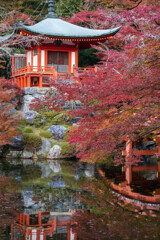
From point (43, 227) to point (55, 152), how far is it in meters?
9.99

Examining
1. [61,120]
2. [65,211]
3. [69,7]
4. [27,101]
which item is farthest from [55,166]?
[69,7]

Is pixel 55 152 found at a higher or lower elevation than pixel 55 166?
higher

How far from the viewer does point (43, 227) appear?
6.45 meters

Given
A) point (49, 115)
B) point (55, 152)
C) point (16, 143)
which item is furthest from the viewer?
point (49, 115)

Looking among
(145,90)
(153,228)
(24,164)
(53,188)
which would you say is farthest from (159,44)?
(24,164)

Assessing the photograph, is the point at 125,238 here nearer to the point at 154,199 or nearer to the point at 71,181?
the point at 154,199

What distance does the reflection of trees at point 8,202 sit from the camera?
6.60 metres

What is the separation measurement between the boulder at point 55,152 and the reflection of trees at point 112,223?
7981mm

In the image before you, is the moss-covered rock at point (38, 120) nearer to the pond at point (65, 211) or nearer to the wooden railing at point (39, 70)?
the wooden railing at point (39, 70)

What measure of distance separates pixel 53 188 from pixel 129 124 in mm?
3416

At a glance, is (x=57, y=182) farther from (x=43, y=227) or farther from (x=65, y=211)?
(x=43, y=227)

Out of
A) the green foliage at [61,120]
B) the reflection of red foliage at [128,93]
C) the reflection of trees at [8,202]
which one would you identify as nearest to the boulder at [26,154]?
the green foliage at [61,120]

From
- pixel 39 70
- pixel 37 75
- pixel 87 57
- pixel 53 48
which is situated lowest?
pixel 37 75

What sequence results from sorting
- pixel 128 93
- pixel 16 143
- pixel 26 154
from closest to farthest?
pixel 128 93, pixel 16 143, pixel 26 154
